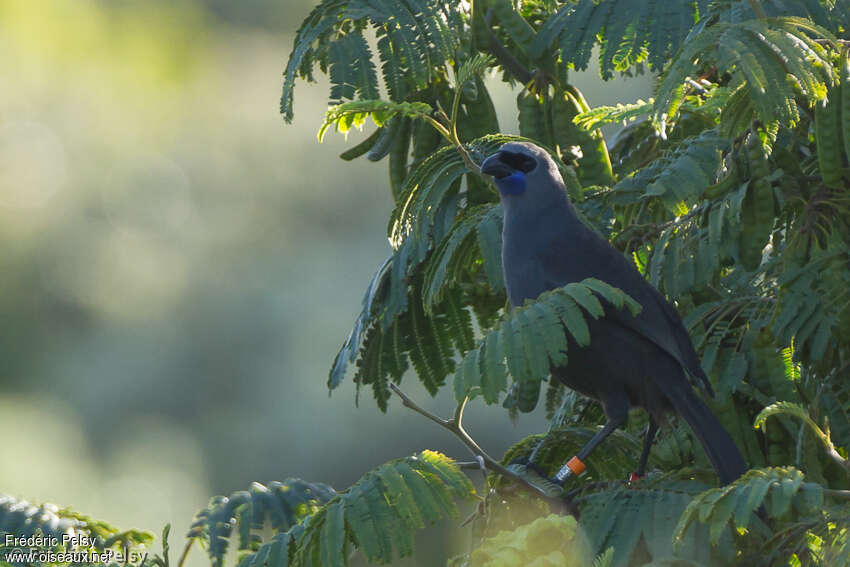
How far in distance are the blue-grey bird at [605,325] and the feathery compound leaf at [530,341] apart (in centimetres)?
98

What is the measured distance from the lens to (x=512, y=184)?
4.38m

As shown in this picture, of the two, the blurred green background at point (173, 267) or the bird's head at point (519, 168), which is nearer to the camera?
the bird's head at point (519, 168)

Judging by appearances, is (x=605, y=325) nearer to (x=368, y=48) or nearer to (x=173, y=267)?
(x=368, y=48)

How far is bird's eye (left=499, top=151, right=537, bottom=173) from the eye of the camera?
448 centimetres

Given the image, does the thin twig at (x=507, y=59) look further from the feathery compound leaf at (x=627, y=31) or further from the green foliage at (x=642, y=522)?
the green foliage at (x=642, y=522)

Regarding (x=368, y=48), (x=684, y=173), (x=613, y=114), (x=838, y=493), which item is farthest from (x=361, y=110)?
(x=838, y=493)

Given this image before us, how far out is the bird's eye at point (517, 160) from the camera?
4477mm

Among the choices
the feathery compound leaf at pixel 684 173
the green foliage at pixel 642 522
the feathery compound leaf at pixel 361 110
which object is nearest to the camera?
the green foliage at pixel 642 522

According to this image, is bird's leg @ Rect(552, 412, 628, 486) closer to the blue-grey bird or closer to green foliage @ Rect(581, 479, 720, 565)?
the blue-grey bird

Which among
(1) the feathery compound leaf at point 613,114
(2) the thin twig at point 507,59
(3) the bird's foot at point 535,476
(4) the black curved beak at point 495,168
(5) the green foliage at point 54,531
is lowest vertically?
(3) the bird's foot at point 535,476

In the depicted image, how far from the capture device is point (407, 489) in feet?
9.36

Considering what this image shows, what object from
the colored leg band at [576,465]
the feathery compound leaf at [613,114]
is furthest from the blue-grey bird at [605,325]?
the feathery compound leaf at [613,114]

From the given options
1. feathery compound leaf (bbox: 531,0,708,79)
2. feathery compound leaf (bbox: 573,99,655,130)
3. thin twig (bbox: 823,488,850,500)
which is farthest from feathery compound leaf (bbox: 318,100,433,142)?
thin twig (bbox: 823,488,850,500)

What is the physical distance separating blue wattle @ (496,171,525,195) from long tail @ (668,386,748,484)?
0.97 m
